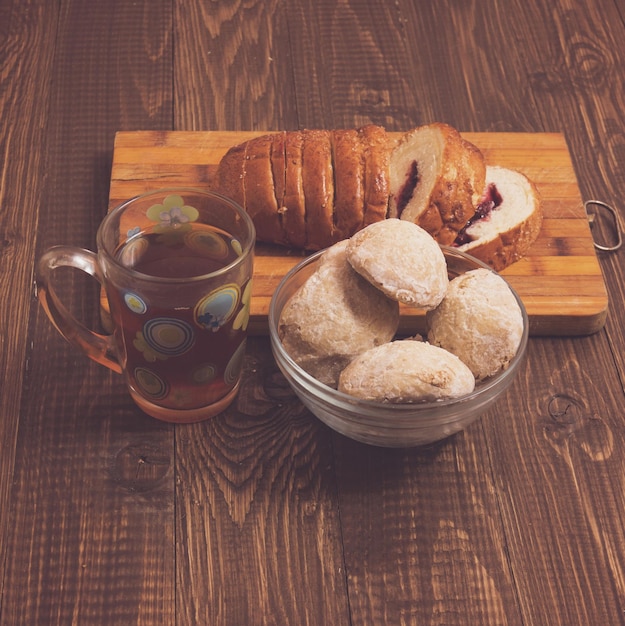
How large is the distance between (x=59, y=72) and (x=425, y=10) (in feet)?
3.06

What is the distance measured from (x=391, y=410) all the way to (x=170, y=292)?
336 millimetres

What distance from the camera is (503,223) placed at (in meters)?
1.64

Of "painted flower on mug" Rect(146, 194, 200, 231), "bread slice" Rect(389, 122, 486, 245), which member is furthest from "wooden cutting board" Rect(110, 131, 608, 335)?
"painted flower on mug" Rect(146, 194, 200, 231)

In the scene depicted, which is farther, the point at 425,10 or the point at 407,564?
the point at 425,10

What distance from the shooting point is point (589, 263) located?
1.67 metres

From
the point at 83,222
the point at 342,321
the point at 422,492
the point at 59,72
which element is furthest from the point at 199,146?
the point at 422,492

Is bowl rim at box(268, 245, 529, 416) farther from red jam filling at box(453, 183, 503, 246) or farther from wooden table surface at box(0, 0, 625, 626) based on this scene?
red jam filling at box(453, 183, 503, 246)

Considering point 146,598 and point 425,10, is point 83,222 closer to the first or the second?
point 146,598

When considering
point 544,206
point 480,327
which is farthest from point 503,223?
point 480,327

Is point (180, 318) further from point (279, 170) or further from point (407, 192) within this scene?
point (407, 192)

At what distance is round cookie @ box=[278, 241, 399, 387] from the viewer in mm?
1287

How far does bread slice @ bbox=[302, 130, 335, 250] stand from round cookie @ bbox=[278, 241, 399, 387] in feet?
0.96

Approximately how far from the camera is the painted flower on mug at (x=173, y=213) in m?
1.33

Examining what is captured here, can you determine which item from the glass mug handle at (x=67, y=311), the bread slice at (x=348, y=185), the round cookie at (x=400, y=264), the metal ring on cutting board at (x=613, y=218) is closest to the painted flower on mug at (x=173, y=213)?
the glass mug handle at (x=67, y=311)
